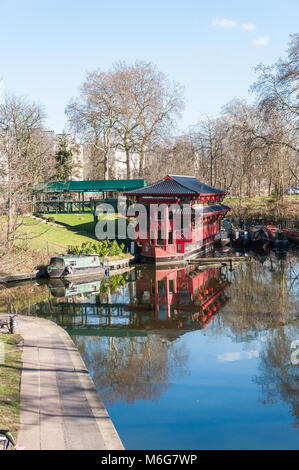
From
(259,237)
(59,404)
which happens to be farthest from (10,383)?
(259,237)

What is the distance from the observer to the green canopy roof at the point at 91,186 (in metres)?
47.2

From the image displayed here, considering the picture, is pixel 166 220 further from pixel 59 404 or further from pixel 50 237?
pixel 59 404

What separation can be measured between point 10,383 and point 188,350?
7391mm

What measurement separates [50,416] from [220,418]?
4485 mm

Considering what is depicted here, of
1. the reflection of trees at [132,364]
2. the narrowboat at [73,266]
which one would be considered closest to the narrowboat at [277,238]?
the narrowboat at [73,266]

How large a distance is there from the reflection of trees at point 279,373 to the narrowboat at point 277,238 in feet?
93.3

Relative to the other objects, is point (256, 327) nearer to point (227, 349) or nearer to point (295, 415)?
point (227, 349)

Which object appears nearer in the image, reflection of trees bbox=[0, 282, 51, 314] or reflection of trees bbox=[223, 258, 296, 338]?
reflection of trees bbox=[223, 258, 296, 338]

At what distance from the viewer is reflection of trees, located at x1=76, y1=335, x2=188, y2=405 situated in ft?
44.9

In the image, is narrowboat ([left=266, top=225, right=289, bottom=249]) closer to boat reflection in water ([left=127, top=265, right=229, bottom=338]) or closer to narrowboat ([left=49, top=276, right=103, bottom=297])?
boat reflection in water ([left=127, top=265, right=229, bottom=338])

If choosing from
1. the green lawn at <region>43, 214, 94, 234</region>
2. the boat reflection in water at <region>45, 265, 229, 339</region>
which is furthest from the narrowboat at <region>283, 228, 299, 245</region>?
the green lawn at <region>43, 214, 94, 234</region>

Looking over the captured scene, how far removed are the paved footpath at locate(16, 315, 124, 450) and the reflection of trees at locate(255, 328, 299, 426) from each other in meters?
5.13

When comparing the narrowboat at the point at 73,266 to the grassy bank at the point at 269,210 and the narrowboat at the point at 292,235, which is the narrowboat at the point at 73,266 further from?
the grassy bank at the point at 269,210
